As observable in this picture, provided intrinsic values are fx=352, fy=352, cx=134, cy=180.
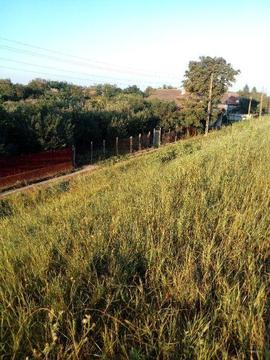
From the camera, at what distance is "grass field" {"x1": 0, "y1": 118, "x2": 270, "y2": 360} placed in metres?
2.14

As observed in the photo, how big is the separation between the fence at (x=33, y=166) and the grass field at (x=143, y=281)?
11938mm

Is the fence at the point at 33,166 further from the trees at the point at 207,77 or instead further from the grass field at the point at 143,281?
the trees at the point at 207,77

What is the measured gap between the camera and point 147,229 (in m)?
3.58

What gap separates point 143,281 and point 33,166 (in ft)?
51.3

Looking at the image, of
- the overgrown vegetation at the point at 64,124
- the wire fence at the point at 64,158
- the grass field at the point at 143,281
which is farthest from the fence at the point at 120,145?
the grass field at the point at 143,281

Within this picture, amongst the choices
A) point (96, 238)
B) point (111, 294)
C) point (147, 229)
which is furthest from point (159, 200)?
point (111, 294)

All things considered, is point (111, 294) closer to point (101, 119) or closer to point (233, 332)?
point (233, 332)

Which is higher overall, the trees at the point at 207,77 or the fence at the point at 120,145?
the trees at the point at 207,77

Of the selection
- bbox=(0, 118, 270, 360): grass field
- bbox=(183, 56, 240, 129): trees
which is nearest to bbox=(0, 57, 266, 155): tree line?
bbox=(183, 56, 240, 129): trees

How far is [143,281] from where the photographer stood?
282 centimetres

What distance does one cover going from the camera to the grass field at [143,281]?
2.14 meters

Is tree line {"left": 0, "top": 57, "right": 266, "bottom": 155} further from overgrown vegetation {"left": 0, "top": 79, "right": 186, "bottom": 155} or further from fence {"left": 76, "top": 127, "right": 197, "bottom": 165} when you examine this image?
fence {"left": 76, "top": 127, "right": 197, "bottom": 165}

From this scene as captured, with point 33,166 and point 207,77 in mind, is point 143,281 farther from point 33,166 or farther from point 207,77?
point 207,77

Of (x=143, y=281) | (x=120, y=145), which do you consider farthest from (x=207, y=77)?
(x=143, y=281)
